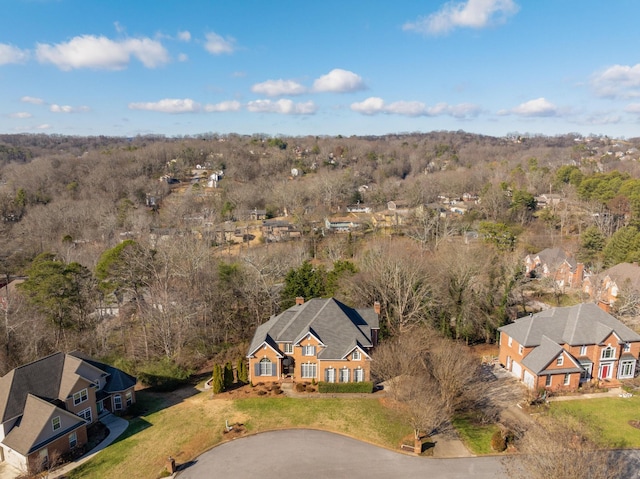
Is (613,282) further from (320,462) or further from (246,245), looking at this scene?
(246,245)

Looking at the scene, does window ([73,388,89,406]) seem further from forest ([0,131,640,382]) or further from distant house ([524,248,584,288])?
distant house ([524,248,584,288])

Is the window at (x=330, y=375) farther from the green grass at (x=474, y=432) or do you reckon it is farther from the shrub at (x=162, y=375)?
the shrub at (x=162, y=375)

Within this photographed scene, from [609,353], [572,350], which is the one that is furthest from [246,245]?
[609,353]

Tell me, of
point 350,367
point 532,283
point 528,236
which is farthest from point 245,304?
point 528,236

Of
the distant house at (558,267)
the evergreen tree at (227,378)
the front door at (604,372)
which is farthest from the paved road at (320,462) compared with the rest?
the distant house at (558,267)

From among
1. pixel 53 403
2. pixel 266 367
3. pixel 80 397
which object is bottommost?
pixel 266 367

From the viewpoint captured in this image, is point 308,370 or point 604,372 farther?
point 604,372
